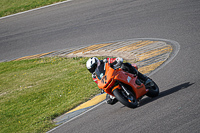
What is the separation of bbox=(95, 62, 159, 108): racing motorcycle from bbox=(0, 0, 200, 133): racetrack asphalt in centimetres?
28

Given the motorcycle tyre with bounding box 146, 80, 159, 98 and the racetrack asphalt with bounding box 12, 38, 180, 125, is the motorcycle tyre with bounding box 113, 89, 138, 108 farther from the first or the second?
the racetrack asphalt with bounding box 12, 38, 180, 125

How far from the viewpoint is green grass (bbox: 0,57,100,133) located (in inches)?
352

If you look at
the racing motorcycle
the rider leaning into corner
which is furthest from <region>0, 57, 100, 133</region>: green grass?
the racing motorcycle

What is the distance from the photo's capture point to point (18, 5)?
19609 millimetres

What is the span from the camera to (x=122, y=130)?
20.3ft

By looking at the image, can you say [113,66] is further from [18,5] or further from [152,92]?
[18,5]

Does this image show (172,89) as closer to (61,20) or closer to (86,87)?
(86,87)

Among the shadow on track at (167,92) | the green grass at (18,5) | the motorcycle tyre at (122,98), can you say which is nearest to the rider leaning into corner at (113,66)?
the shadow on track at (167,92)

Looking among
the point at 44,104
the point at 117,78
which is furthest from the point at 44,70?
the point at 117,78

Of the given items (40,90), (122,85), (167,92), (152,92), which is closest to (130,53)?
(40,90)

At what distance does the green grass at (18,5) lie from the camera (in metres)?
18.8

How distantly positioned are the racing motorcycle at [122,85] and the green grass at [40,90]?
7.41 ft

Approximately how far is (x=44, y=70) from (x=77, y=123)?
5.63 meters

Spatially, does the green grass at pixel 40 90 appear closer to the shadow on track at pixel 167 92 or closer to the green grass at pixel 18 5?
the shadow on track at pixel 167 92
